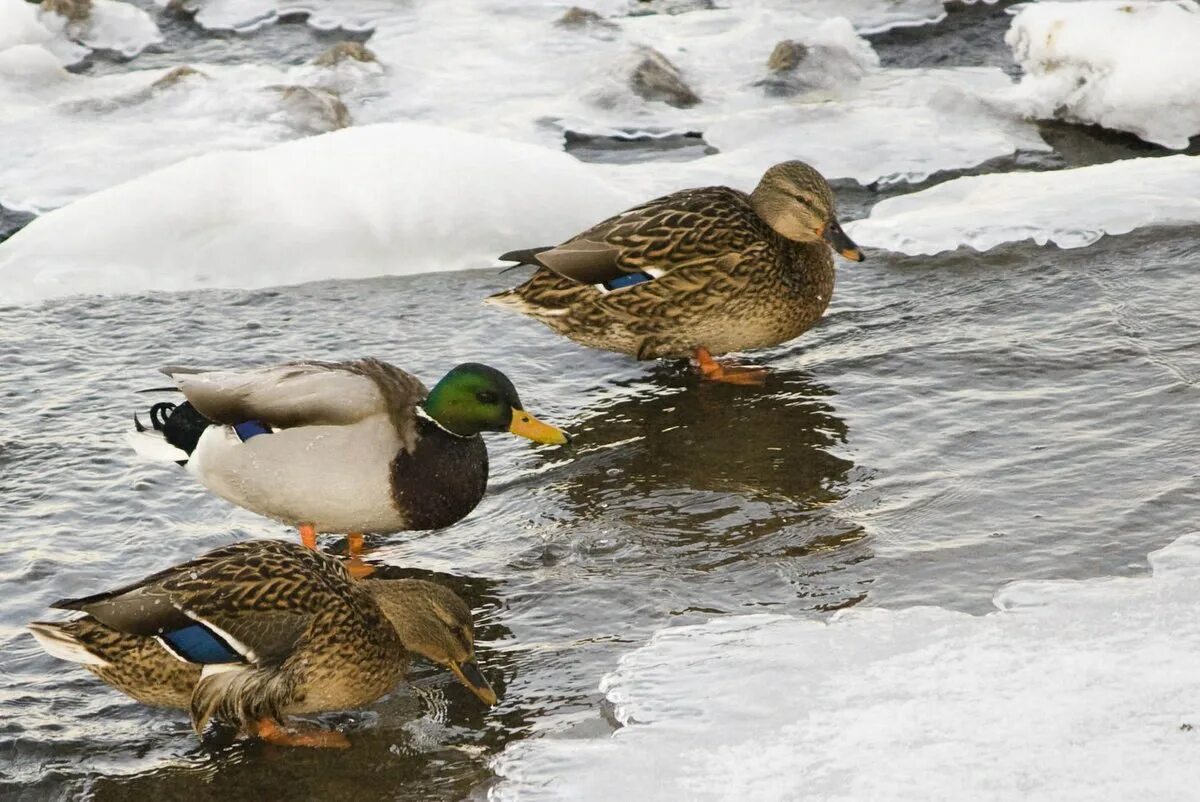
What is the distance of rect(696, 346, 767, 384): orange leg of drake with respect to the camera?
6.16 metres

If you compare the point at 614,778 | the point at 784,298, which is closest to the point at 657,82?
the point at 784,298

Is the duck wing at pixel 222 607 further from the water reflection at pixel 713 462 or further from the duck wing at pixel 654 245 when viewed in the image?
the duck wing at pixel 654 245

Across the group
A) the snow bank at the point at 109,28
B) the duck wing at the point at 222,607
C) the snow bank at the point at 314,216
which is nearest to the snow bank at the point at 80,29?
the snow bank at the point at 109,28

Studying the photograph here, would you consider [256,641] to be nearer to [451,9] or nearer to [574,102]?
[574,102]

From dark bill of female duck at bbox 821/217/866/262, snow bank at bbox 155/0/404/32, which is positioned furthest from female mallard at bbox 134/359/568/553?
snow bank at bbox 155/0/404/32

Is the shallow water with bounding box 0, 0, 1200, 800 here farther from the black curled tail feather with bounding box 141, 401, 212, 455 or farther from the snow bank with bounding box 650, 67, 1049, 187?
the snow bank with bounding box 650, 67, 1049, 187

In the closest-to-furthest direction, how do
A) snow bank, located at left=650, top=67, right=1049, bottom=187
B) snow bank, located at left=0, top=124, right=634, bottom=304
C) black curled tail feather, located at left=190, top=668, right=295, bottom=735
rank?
black curled tail feather, located at left=190, top=668, right=295, bottom=735 < snow bank, located at left=0, top=124, right=634, bottom=304 < snow bank, located at left=650, top=67, right=1049, bottom=187

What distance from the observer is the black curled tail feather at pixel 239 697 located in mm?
3951

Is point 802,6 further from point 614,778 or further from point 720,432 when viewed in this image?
point 614,778

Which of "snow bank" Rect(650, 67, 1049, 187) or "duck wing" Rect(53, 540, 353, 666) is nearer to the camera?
"duck wing" Rect(53, 540, 353, 666)

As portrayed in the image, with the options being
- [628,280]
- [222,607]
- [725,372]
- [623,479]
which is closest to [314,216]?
[628,280]

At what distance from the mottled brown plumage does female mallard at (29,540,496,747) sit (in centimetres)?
219

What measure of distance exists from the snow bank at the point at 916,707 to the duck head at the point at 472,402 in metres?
0.99

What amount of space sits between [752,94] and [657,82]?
0.53 m
